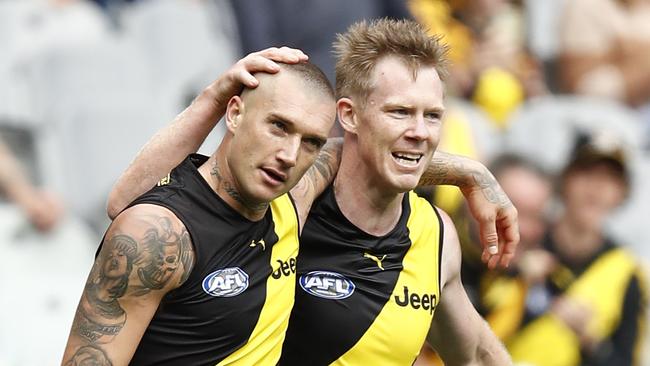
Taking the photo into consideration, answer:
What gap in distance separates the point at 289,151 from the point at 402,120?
0.56 metres

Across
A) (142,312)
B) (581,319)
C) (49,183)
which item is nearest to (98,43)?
(49,183)

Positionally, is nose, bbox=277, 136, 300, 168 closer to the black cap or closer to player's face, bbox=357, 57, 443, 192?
player's face, bbox=357, 57, 443, 192

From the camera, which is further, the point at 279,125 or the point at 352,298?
the point at 352,298

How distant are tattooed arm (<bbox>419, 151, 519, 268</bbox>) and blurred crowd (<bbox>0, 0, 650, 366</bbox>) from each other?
2871mm

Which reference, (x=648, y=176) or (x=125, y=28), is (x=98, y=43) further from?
(x=648, y=176)

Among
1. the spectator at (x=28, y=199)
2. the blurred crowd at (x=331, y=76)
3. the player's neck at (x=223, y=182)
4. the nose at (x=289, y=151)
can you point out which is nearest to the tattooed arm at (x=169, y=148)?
the player's neck at (x=223, y=182)

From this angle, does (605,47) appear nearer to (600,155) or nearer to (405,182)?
(600,155)

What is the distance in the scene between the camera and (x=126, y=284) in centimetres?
407

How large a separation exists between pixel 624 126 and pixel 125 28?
4.04 metres

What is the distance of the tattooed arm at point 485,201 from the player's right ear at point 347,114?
460 millimetres

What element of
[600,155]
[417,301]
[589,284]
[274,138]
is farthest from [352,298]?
[600,155]

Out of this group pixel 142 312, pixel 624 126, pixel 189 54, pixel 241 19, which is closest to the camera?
pixel 142 312

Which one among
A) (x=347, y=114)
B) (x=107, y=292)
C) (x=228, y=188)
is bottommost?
(x=107, y=292)

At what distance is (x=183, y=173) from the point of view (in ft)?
14.4
